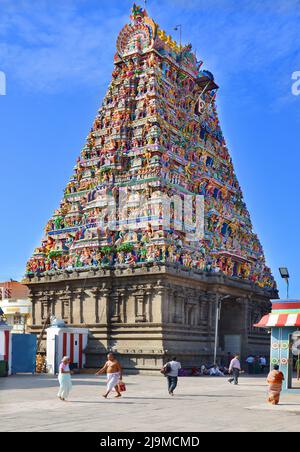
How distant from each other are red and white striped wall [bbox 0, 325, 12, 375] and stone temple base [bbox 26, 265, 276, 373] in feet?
31.1

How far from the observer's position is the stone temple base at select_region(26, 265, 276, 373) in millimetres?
48000

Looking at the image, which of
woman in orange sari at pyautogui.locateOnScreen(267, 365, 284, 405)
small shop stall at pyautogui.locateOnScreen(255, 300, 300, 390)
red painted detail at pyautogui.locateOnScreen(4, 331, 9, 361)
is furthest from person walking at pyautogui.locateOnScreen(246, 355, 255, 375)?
woman in orange sari at pyautogui.locateOnScreen(267, 365, 284, 405)

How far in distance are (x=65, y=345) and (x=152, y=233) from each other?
35.5ft

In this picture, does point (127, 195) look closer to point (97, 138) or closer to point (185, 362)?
point (97, 138)

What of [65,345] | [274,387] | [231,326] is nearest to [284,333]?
[274,387]

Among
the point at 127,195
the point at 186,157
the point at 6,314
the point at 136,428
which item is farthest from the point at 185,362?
the point at 136,428

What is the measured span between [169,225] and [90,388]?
813 inches

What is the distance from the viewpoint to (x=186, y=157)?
189 ft

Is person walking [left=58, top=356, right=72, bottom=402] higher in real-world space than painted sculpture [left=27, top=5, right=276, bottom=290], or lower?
lower

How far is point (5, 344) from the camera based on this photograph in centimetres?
4200

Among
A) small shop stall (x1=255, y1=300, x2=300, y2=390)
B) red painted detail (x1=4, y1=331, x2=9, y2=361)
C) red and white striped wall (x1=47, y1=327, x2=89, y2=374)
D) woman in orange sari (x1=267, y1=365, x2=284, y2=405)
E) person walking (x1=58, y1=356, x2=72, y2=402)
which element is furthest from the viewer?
red and white striped wall (x1=47, y1=327, x2=89, y2=374)

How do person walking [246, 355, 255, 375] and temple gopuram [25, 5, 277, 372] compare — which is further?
person walking [246, 355, 255, 375]

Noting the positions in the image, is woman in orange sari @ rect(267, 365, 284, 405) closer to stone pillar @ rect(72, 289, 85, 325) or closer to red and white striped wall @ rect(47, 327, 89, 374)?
red and white striped wall @ rect(47, 327, 89, 374)

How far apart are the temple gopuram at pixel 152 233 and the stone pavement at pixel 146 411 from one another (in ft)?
53.9
